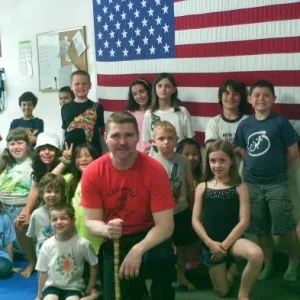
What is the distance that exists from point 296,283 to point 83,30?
134 inches

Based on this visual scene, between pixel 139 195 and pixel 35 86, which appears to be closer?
pixel 139 195

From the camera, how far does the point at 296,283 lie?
13.2 ft

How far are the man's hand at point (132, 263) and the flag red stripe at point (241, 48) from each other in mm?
2073

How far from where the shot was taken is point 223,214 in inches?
146

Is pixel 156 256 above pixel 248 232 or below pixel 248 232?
above

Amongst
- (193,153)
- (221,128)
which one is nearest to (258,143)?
(221,128)

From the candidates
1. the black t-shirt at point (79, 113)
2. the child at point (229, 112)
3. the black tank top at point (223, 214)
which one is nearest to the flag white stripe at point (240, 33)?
the child at point (229, 112)

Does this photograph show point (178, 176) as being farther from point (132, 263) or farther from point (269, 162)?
point (132, 263)

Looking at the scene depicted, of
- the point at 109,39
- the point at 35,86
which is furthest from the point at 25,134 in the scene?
the point at 35,86

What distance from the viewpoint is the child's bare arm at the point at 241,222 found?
362 cm

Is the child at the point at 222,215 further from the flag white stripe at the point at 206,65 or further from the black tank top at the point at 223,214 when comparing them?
the flag white stripe at the point at 206,65

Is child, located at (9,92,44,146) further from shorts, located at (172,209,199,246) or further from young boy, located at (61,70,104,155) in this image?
shorts, located at (172,209,199,246)

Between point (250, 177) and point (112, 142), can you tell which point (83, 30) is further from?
point (112, 142)

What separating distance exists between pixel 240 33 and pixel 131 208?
198 centimetres
